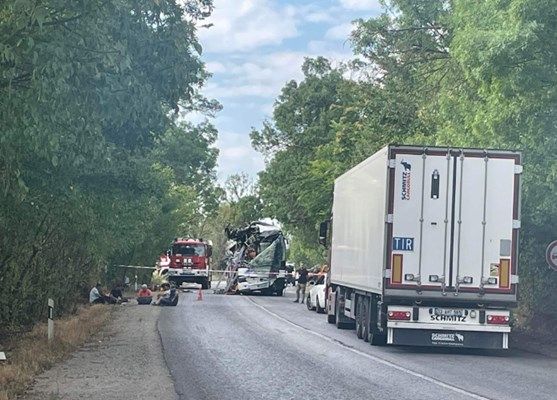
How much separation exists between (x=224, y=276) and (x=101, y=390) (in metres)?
42.9

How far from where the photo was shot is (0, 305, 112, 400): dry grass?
1384 centimetres

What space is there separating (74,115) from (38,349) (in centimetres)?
704

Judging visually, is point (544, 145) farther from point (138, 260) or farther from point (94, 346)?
point (138, 260)

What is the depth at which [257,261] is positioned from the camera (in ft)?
166

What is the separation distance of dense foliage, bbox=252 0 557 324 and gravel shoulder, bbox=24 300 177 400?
842 centimetres

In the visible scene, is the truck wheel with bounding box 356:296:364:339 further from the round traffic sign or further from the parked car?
the parked car

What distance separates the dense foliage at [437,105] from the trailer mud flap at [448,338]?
317 centimetres

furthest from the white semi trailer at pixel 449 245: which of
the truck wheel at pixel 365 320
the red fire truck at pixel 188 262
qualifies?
the red fire truck at pixel 188 262

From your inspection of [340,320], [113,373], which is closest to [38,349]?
[113,373]

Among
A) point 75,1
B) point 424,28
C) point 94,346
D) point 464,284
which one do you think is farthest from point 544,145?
point 424,28

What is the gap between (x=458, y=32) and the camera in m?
22.3

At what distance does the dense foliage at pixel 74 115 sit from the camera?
1068 centimetres

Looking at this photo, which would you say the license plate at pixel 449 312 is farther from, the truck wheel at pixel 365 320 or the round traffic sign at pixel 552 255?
the round traffic sign at pixel 552 255

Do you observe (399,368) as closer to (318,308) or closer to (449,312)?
(449,312)
